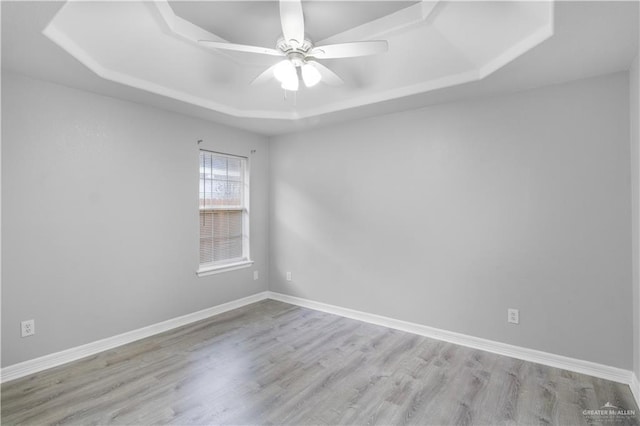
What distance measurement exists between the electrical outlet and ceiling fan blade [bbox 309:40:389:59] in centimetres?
307

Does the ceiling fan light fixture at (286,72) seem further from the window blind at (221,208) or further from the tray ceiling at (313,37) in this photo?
the window blind at (221,208)

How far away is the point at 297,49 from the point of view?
2152 millimetres

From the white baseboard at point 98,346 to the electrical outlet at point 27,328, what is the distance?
219 mm

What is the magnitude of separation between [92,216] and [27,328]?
1.02m

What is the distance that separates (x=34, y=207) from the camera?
8.65ft

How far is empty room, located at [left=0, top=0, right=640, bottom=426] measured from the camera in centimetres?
218

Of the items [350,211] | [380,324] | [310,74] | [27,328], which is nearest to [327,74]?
[310,74]

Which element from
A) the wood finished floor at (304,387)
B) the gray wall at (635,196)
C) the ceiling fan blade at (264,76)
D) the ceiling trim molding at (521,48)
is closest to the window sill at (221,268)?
the wood finished floor at (304,387)

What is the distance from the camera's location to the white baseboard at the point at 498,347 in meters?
2.50

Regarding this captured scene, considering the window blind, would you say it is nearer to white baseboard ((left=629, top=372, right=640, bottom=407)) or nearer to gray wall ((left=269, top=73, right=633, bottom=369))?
gray wall ((left=269, top=73, right=633, bottom=369))

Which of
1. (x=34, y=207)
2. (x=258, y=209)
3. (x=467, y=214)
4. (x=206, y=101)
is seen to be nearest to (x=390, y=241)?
(x=467, y=214)

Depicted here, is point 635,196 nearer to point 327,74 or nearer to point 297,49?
point 327,74

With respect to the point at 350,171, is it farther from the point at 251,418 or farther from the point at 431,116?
the point at 251,418

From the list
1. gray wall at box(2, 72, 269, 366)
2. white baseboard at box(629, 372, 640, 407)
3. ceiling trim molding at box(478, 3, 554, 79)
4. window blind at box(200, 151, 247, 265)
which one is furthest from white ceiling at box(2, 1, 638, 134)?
white baseboard at box(629, 372, 640, 407)
